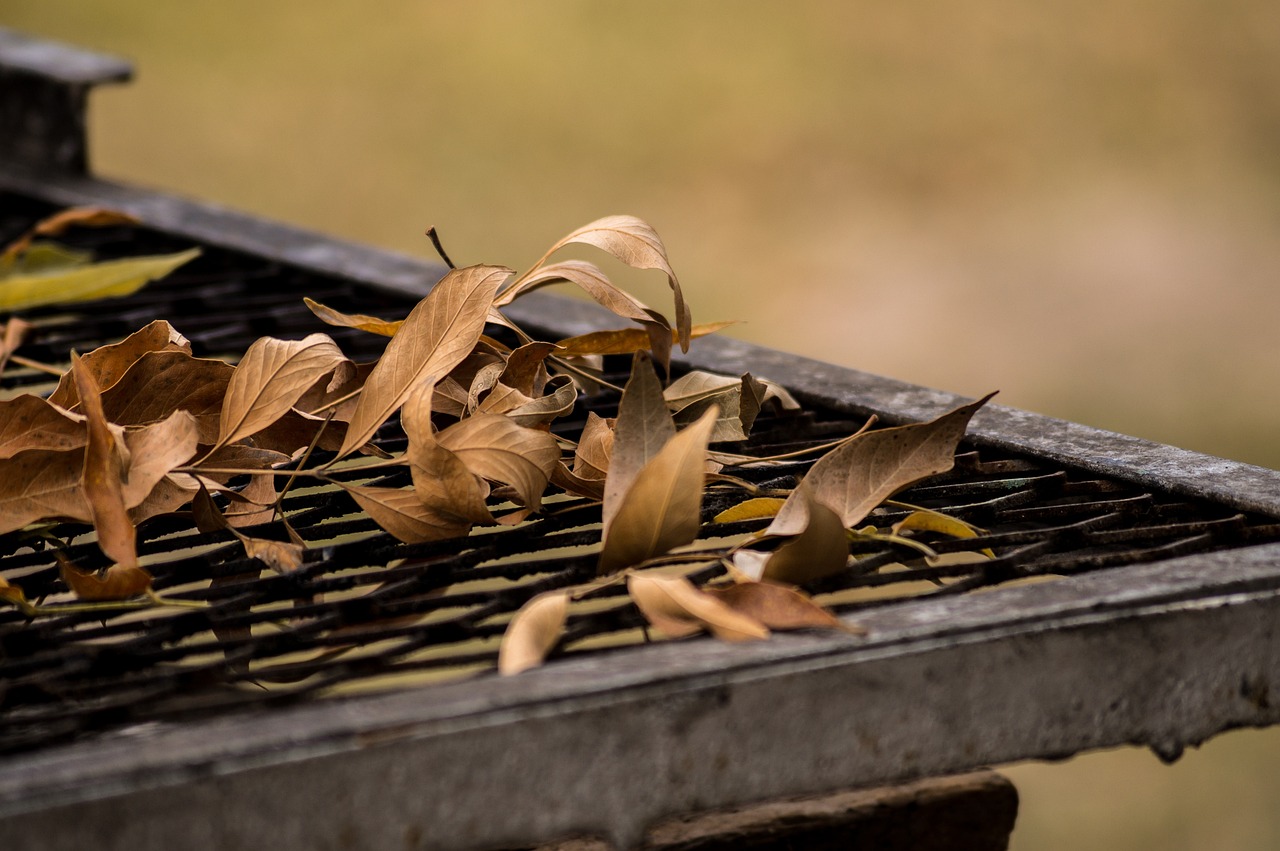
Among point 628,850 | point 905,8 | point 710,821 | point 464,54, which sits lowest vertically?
point 710,821

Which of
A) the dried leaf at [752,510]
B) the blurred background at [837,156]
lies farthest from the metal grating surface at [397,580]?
the blurred background at [837,156]

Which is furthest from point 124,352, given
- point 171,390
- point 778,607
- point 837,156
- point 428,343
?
point 837,156

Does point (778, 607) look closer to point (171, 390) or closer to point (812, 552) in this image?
point (812, 552)

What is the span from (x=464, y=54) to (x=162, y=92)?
115 centimetres

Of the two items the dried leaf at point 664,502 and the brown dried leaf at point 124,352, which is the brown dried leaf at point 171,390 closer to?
the brown dried leaf at point 124,352

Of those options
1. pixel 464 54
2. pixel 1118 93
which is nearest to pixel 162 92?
pixel 464 54

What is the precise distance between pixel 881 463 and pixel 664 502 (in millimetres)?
118

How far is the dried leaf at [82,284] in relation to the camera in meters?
1.01

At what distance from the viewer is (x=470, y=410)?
70 centimetres

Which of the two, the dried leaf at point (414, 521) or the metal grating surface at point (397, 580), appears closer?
the metal grating surface at point (397, 580)

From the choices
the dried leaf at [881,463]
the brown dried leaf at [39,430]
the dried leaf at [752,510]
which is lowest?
the brown dried leaf at [39,430]

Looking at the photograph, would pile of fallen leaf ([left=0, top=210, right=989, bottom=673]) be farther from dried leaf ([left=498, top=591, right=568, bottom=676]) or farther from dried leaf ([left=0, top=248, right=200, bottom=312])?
dried leaf ([left=0, top=248, right=200, bottom=312])

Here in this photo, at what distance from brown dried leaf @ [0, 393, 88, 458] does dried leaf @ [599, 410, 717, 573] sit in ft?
0.76

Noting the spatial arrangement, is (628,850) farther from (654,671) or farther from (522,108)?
(522,108)
